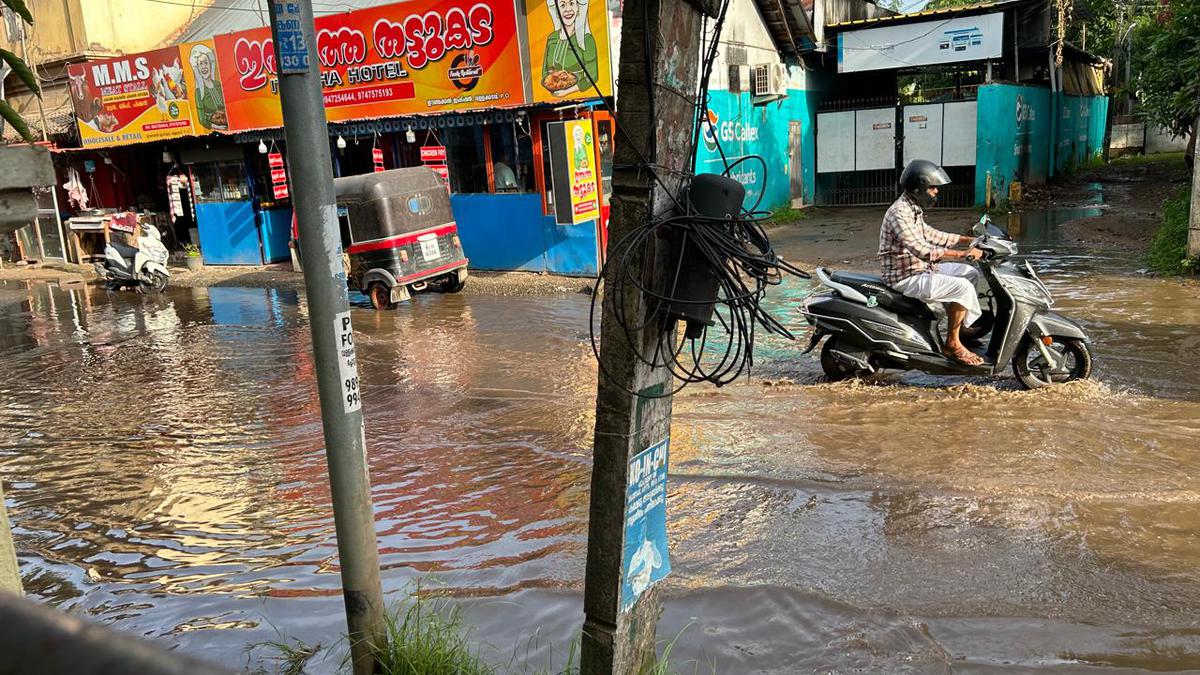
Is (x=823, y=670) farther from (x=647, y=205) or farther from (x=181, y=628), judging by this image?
(x=181, y=628)

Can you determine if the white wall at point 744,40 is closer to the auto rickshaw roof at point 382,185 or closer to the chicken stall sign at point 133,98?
the auto rickshaw roof at point 382,185

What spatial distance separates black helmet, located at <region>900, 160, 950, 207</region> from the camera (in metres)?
7.01

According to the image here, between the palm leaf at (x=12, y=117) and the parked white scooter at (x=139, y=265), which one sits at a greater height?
the palm leaf at (x=12, y=117)

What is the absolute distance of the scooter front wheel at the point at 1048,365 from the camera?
286 inches

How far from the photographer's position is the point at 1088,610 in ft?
13.9

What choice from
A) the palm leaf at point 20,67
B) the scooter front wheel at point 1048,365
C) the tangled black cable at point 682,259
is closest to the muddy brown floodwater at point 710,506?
the scooter front wheel at point 1048,365

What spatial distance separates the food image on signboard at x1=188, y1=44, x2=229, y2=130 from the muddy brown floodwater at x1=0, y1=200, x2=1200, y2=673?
9893mm

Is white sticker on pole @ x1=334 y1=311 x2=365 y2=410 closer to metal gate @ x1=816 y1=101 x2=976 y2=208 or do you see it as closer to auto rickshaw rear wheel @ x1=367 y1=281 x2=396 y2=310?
auto rickshaw rear wheel @ x1=367 y1=281 x2=396 y2=310

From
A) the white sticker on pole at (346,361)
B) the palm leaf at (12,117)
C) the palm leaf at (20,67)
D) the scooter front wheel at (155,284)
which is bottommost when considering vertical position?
the scooter front wheel at (155,284)

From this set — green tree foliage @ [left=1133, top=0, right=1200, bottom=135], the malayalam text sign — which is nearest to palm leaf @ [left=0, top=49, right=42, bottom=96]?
the malayalam text sign

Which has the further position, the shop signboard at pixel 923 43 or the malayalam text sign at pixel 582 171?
the shop signboard at pixel 923 43

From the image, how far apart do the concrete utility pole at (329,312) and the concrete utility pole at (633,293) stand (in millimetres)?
1017

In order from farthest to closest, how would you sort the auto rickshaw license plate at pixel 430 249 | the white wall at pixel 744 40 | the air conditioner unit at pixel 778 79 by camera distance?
the air conditioner unit at pixel 778 79, the white wall at pixel 744 40, the auto rickshaw license plate at pixel 430 249

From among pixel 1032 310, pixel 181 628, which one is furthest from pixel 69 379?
pixel 1032 310
